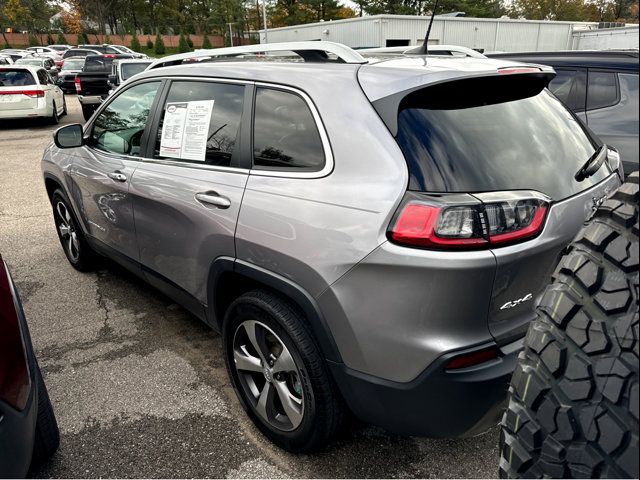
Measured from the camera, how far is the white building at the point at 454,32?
28.7m

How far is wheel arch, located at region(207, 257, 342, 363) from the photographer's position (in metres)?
1.95

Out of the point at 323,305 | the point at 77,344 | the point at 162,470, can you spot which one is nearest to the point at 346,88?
the point at 323,305

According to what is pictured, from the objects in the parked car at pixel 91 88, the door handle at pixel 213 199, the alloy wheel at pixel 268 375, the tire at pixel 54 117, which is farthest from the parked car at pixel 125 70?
the alloy wheel at pixel 268 375

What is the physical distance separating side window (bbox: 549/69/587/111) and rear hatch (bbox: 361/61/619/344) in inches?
102

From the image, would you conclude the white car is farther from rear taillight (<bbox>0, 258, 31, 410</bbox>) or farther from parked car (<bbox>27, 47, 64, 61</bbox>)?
parked car (<bbox>27, 47, 64, 61</bbox>)

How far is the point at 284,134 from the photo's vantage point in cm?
221

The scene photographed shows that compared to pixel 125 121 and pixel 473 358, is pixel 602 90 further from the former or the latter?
pixel 125 121

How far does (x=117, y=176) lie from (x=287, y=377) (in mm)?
1875

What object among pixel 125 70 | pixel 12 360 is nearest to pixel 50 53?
pixel 125 70

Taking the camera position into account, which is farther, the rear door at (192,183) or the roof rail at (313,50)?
the rear door at (192,183)

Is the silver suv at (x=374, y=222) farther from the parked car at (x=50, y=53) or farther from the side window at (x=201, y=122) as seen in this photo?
the parked car at (x=50, y=53)

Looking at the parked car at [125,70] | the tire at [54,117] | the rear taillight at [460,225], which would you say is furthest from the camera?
the tire at [54,117]

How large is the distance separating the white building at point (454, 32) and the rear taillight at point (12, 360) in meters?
28.7

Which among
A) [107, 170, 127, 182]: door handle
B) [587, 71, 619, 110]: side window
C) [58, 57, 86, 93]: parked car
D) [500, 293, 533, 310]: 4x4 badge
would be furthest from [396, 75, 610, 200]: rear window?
[58, 57, 86, 93]: parked car
